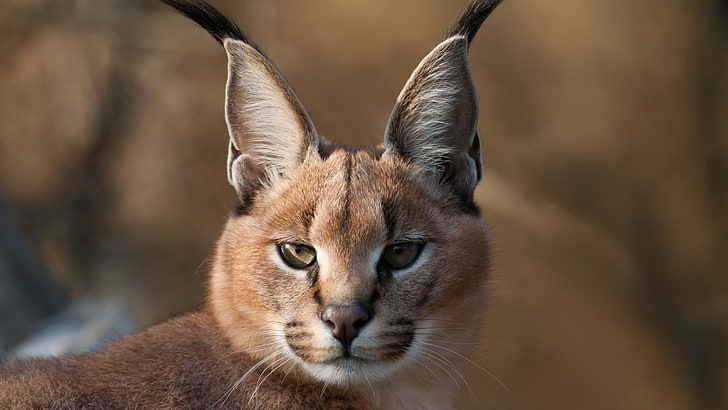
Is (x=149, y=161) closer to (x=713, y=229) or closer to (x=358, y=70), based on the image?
(x=358, y=70)

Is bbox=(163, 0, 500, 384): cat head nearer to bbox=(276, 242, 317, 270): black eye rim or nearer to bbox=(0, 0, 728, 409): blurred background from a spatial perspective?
bbox=(276, 242, 317, 270): black eye rim

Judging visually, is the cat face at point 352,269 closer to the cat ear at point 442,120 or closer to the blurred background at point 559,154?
the cat ear at point 442,120

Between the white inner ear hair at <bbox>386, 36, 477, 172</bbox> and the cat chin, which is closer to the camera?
the cat chin

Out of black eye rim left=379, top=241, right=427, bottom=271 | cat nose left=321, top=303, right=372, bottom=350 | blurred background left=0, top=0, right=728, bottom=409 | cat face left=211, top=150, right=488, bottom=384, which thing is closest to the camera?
cat nose left=321, top=303, right=372, bottom=350

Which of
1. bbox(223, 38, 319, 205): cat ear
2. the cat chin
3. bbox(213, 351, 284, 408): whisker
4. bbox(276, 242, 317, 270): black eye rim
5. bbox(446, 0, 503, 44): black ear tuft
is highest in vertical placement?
bbox(446, 0, 503, 44): black ear tuft

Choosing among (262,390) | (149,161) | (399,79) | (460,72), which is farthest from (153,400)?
(149,161)

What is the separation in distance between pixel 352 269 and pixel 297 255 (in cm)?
30

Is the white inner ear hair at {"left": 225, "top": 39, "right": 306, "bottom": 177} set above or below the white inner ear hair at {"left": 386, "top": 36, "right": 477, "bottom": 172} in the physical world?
below

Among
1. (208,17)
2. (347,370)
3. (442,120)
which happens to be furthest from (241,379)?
(208,17)

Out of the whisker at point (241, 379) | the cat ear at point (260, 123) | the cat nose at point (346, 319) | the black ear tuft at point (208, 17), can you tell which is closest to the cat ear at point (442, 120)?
the cat ear at point (260, 123)

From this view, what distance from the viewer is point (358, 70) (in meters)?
10.3

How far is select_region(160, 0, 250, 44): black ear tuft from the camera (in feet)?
13.9

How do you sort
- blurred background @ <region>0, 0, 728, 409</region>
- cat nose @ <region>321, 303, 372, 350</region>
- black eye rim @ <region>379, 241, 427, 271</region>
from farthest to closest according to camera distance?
blurred background @ <region>0, 0, 728, 409</region> → black eye rim @ <region>379, 241, 427, 271</region> → cat nose @ <region>321, 303, 372, 350</region>

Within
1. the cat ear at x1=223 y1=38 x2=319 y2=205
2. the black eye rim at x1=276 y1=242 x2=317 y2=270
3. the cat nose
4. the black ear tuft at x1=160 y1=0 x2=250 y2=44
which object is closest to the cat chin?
the cat nose
